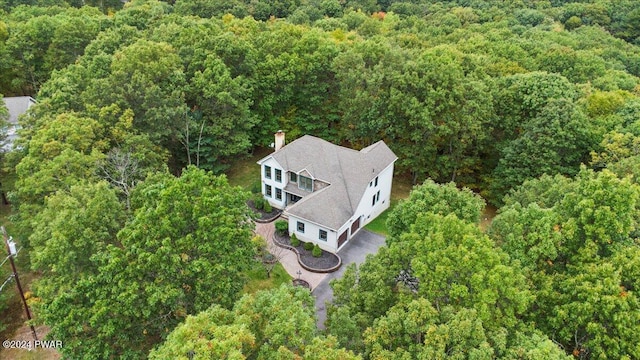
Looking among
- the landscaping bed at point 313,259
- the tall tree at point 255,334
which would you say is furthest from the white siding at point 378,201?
the tall tree at point 255,334

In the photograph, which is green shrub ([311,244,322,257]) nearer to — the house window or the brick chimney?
the house window

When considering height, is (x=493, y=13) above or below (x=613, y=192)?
below

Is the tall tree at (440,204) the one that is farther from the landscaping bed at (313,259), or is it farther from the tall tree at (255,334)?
the landscaping bed at (313,259)

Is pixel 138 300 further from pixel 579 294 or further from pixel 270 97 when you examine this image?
pixel 270 97

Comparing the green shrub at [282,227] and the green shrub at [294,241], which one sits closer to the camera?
the green shrub at [294,241]

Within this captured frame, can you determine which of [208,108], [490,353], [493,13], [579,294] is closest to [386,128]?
[208,108]
